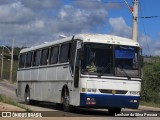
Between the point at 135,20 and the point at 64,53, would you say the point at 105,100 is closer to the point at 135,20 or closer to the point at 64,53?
the point at 64,53

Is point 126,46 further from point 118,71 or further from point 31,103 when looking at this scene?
point 31,103

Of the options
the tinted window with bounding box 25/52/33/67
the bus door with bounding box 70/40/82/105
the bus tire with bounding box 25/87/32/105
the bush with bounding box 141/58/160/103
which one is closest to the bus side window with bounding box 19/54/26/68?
the tinted window with bounding box 25/52/33/67

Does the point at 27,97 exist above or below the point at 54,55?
below

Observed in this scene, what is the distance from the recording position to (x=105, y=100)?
18891 mm

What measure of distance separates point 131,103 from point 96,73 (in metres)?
1.92

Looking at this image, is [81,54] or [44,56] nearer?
[81,54]

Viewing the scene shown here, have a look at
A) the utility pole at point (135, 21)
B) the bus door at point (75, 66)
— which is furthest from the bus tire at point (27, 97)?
the bus door at point (75, 66)

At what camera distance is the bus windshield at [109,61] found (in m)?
19.0

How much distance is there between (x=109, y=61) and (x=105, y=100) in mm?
1567

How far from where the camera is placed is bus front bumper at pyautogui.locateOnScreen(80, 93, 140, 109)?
739 inches

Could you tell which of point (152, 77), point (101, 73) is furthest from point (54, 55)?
point (152, 77)

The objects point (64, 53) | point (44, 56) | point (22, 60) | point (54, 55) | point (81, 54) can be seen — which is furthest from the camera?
point (22, 60)

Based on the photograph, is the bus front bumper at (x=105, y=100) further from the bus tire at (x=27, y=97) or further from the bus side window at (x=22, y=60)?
the bus side window at (x=22, y=60)

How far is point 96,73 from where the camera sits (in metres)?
19.0
